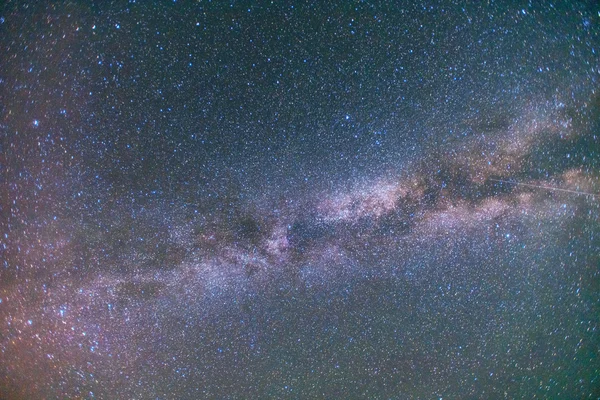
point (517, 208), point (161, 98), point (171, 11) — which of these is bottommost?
point (517, 208)

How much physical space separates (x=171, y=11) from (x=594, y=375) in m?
4.31

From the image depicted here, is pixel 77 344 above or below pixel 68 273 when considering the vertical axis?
below

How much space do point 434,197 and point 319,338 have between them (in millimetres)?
1171

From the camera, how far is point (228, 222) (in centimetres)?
147

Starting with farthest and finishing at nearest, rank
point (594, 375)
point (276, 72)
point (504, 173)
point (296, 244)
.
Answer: point (594, 375), point (504, 173), point (296, 244), point (276, 72)

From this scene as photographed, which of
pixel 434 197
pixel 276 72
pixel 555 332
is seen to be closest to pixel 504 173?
pixel 434 197

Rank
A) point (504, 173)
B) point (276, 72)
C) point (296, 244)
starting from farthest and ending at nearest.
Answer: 1. point (504, 173)
2. point (296, 244)
3. point (276, 72)

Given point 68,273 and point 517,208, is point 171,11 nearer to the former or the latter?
point 68,273

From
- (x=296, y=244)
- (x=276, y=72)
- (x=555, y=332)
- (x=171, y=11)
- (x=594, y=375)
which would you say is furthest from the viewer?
(x=594, y=375)

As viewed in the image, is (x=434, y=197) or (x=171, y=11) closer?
(x=171, y=11)

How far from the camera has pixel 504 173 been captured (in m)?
1.71

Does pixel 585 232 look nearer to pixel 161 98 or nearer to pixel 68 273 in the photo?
pixel 161 98

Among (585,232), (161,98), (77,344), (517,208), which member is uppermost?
(161,98)

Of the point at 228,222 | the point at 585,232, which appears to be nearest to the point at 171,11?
the point at 228,222
